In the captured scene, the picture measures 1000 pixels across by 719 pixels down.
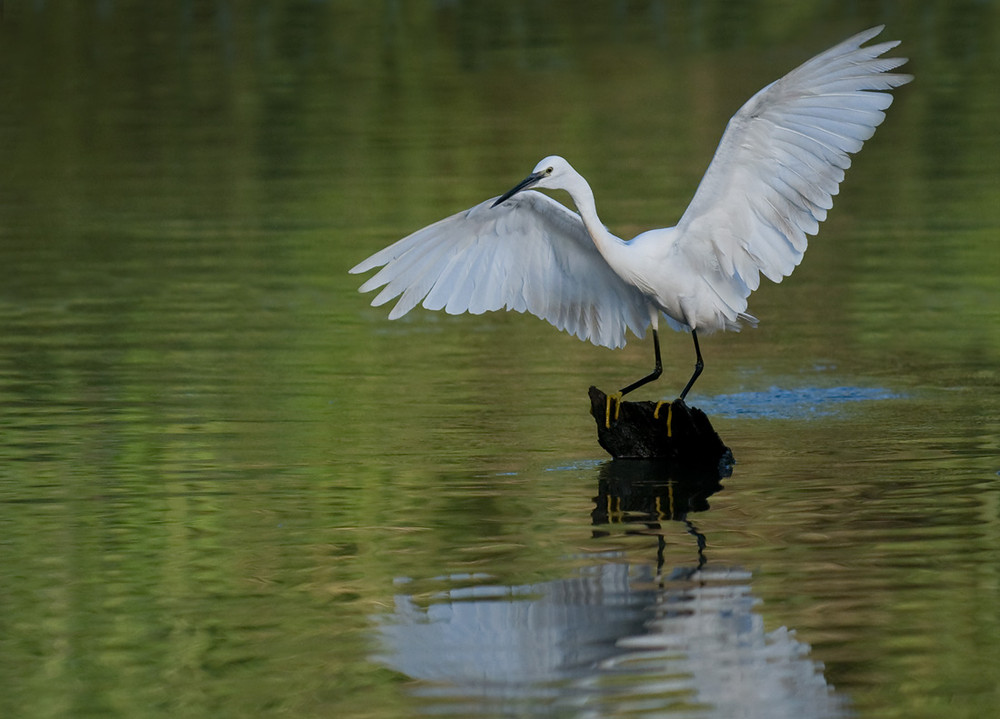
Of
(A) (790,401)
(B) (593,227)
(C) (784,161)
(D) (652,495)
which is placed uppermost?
(C) (784,161)

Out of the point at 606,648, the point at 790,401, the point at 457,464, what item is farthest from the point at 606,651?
the point at 790,401

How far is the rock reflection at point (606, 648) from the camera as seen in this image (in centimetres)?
721

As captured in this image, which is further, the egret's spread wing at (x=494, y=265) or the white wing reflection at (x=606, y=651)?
the egret's spread wing at (x=494, y=265)

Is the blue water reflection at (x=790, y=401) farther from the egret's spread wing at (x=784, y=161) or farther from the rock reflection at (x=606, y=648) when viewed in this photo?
the rock reflection at (x=606, y=648)

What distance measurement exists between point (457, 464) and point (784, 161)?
8.42 ft

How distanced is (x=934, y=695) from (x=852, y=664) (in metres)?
0.43

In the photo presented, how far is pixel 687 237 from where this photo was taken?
11.2 m

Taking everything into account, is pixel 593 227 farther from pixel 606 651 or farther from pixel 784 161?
pixel 606 651

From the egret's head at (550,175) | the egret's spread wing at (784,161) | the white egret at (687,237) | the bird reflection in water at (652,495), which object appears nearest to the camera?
the bird reflection in water at (652,495)

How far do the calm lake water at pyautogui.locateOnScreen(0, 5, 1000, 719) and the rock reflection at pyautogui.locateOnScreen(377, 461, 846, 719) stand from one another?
2 cm

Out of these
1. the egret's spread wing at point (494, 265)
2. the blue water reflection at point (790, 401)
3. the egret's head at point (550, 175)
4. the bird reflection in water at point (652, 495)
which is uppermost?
the egret's head at point (550, 175)

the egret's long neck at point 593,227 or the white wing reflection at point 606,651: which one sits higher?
the egret's long neck at point 593,227

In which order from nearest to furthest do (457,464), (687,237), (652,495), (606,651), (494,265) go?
(606,651) < (652,495) < (687,237) < (457,464) < (494,265)

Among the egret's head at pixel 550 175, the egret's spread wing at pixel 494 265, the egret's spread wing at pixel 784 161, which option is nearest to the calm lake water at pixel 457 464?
the egret's spread wing at pixel 494 265
